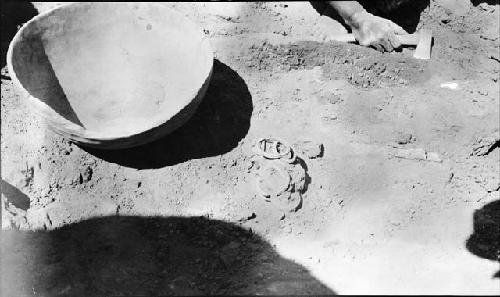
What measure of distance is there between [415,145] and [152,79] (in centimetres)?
261

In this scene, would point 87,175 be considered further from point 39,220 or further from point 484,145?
point 484,145

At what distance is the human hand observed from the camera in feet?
15.5

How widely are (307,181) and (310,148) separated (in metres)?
0.34

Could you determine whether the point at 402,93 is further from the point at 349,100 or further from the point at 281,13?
the point at 281,13

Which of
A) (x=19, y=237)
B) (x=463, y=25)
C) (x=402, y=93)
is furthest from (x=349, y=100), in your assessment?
(x=19, y=237)

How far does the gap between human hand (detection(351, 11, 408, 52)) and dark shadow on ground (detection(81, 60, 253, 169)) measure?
1385 millimetres

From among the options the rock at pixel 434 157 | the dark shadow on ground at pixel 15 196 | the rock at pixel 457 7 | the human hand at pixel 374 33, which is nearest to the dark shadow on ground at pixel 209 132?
the dark shadow on ground at pixel 15 196

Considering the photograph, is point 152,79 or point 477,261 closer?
point 477,261

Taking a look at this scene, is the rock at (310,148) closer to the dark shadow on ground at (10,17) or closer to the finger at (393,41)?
the finger at (393,41)

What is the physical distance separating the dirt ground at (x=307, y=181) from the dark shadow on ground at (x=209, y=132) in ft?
0.04

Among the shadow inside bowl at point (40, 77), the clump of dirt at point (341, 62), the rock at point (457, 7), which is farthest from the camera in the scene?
the rock at point (457, 7)

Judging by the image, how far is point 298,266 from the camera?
139 inches

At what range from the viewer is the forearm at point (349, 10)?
486cm

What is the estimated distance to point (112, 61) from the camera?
14.2 feet
